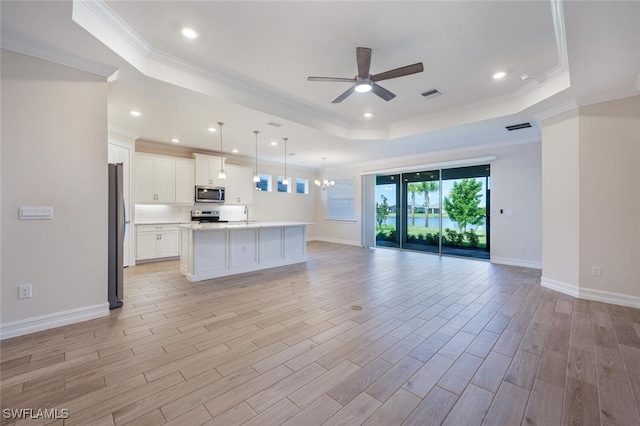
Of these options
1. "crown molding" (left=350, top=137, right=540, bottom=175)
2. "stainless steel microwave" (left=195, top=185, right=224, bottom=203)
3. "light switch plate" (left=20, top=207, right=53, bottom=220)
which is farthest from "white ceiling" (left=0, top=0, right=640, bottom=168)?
"stainless steel microwave" (left=195, top=185, right=224, bottom=203)

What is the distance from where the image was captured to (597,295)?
3.53 metres

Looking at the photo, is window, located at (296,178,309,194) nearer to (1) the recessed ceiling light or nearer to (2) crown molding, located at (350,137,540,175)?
(2) crown molding, located at (350,137,540,175)

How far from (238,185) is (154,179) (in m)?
2.12

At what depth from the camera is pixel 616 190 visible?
11.2ft

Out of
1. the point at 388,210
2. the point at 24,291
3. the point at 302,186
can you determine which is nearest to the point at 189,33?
the point at 24,291

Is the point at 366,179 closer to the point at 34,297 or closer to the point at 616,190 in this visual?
the point at 616,190

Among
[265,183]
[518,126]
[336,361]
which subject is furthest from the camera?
[265,183]

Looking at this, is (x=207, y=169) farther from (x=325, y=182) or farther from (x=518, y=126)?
(x=518, y=126)

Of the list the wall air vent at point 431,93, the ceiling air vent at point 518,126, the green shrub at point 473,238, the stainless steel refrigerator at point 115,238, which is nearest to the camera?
the stainless steel refrigerator at point 115,238

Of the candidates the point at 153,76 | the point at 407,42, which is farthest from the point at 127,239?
the point at 407,42

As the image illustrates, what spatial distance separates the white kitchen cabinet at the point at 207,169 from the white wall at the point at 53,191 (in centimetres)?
368

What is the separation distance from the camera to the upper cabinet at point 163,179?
19.0ft
